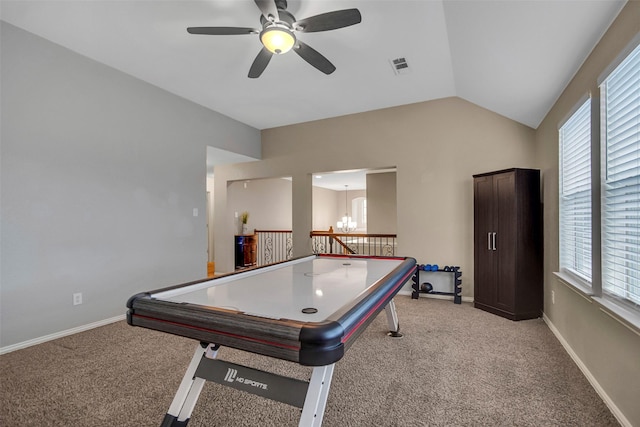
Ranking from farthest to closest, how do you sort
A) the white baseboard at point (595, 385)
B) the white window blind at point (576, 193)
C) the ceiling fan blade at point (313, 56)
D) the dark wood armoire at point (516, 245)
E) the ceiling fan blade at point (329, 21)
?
the dark wood armoire at point (516, 245) < the ceiling fan blade at point (313, 56) < the white window blind at point (576, 193) < the ceiling fan blade at point (329, 21) < the white baseboard at point (595, 385)

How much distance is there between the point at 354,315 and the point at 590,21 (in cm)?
234

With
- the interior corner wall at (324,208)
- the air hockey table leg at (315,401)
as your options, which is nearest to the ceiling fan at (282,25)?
the air hockey table leg at (315,401)

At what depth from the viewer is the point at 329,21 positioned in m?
2.22

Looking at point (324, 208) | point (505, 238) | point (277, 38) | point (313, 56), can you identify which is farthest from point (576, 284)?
point (324, 208)

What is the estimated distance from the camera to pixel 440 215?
14.7 ft

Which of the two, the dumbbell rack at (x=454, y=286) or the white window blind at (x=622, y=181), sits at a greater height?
the white window blind at (x=622, y=181)

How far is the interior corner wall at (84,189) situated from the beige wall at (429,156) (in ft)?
7.18

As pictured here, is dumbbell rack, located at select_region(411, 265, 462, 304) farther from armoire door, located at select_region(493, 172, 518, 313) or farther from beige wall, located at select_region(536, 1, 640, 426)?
beige wall, located at select_region(536, 1, 640, 426)

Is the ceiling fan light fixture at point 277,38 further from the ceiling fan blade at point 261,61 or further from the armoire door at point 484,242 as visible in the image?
the armoire door at point 484,242

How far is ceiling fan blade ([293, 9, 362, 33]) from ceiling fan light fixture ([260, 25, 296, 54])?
0.08m

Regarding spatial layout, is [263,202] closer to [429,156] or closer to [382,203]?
[382,203]

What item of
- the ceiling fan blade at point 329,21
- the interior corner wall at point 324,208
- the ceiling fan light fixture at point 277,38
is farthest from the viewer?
the interior corner wall at point 324,208

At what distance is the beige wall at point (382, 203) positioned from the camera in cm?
783

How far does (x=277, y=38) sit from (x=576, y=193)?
272 cm
